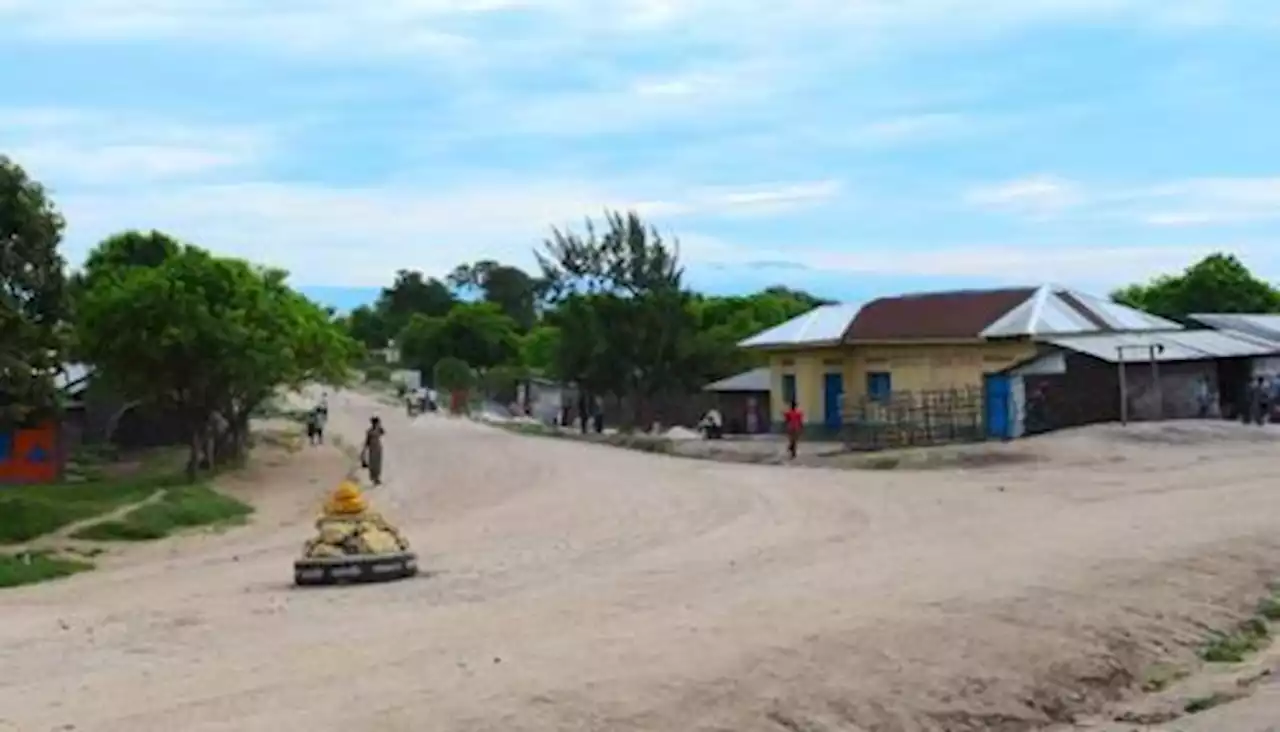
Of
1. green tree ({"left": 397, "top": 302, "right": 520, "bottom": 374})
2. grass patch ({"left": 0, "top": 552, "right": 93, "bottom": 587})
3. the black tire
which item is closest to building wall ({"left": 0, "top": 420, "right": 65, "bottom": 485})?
grass patch ({"left": 0, "top": 552, "right": 93, "bottom": 587})

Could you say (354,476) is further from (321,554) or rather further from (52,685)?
(52,685)

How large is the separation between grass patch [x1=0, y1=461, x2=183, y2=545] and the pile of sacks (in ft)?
38.4

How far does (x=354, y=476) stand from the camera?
47781mm

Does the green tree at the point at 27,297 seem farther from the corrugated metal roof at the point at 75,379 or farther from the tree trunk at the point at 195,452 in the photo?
the corrugated metal roof at the point at 75,379

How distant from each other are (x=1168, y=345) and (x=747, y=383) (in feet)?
66.5

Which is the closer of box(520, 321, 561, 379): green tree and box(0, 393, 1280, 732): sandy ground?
box(0, 393, 1280, 732): sandy ground

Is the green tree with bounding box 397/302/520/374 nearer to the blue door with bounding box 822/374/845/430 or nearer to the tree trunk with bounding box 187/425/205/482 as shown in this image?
the blue door with bounding box 822/374/845/430

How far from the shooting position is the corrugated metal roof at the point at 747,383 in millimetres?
62938

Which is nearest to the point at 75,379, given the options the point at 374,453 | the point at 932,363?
the point at 374,453

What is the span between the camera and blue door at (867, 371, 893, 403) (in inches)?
2055

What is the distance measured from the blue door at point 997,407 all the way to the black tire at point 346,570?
26.3 m

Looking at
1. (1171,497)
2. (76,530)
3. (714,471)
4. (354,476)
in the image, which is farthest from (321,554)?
(354,476)

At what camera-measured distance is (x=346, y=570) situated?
21266 millimetres

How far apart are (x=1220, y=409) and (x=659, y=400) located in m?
28.8
